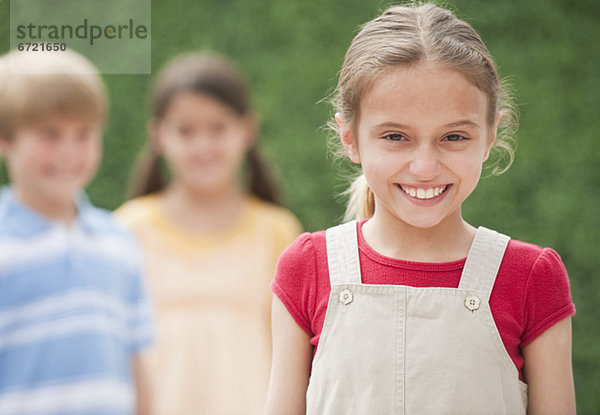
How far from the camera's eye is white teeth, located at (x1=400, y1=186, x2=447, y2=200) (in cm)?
165

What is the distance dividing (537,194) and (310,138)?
1.41 meters

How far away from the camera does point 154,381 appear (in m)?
3.64

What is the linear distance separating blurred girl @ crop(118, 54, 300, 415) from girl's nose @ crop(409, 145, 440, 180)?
7.14ft

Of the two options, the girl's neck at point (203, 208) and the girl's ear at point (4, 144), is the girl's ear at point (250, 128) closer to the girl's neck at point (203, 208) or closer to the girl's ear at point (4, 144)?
the girl's neck at point (203, 208)

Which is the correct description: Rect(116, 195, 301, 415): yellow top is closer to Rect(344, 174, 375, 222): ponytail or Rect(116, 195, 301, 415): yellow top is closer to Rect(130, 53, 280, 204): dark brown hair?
Rect(130, 53, 280, 204): dark brown hair

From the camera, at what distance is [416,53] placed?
1625mm

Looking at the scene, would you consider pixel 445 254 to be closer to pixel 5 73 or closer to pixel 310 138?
pixel 5 73

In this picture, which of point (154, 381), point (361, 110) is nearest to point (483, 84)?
point (361, 110)

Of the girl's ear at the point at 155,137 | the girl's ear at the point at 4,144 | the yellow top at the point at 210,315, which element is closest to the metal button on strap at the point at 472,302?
the girl's ear at the point at 4,144

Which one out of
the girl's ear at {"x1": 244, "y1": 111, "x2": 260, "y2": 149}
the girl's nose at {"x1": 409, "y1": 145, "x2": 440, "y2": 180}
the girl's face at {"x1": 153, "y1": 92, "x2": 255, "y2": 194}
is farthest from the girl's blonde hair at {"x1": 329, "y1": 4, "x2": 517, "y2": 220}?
the girl's ear at {"x1": 244, "y1": 111, "x2": 260, "y2": 149}

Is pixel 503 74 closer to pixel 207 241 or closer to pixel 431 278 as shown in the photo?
pixel 207 241

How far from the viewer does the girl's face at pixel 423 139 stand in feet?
5.29

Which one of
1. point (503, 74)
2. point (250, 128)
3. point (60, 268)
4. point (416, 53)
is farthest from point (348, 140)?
point (503, 74)

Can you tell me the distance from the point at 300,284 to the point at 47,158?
1.31 metres
